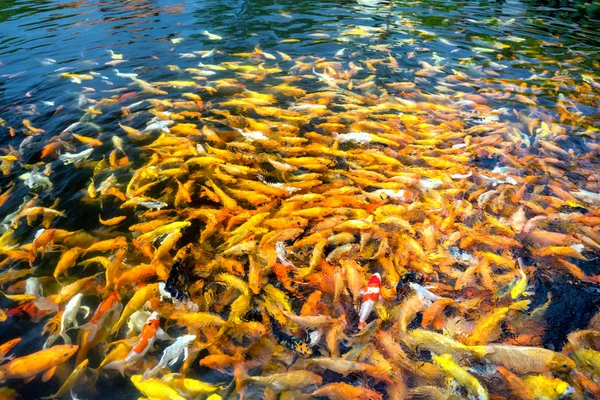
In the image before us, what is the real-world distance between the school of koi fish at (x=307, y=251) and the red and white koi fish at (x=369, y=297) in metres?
0.01

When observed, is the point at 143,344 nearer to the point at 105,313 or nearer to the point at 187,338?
the point at 187,338

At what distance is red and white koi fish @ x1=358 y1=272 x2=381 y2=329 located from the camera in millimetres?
3658

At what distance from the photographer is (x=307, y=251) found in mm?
4438

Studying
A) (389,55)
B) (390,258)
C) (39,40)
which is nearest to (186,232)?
(390,258)

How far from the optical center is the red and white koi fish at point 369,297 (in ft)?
12.0

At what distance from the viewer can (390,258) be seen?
4.32 m

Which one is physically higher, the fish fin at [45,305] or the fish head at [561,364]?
the fish fin at [45,305]

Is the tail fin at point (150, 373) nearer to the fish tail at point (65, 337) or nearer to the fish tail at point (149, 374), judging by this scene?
the fish tail at point (149, 374)

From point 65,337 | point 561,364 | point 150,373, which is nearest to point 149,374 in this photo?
point 150,373

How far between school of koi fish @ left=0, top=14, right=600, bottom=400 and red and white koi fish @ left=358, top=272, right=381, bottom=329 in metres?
0.01

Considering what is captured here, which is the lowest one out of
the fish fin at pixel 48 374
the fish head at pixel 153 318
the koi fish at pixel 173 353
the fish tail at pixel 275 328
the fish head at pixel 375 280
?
the fish fin at pixel 48 374

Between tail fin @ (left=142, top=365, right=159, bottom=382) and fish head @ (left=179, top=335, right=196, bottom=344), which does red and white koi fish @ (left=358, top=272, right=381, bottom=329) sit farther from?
tail fin @ (left=142, top=365, right=159, bottom=382)

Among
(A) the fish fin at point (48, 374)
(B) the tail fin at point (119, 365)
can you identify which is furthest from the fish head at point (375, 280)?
(A) the fish fin at point (48, 374)

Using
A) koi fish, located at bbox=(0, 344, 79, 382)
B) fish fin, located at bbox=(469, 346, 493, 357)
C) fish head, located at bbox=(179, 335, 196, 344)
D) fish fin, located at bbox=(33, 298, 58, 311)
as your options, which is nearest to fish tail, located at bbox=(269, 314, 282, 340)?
fish head, located at bbox=(179, 335, 196, 344)
